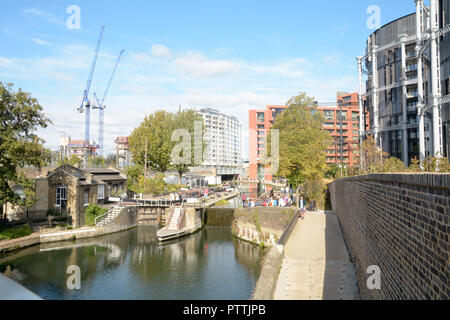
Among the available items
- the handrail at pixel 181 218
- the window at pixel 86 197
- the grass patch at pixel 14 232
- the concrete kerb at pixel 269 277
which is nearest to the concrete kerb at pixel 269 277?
the concrete kerb at pixel 269 277

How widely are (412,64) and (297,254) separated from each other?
49.4 meters

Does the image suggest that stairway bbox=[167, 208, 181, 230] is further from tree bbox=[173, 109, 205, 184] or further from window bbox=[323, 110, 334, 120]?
window bbox=[323, 110, 334, 120]

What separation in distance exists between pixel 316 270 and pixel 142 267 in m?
14.1

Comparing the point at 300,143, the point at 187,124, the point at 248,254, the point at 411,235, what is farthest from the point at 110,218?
the point at 411,235

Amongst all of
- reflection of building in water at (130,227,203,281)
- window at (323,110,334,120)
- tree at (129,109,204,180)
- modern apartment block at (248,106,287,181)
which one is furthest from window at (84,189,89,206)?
window at (323,110,334,120)

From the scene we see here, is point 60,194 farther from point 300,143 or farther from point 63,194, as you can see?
point 300,143

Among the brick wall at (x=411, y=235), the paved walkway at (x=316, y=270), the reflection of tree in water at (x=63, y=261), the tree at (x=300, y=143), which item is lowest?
the reflection of tree in water at (x=63, y=261)

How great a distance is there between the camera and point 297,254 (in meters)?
14.7

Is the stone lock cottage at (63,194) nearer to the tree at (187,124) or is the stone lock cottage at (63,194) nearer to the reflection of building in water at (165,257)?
the reflection of building in water at (165,257)

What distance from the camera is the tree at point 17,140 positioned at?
24.9 meters

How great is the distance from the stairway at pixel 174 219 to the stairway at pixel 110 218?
5.95 metres

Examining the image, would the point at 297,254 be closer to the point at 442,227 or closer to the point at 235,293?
the point at 235,293
